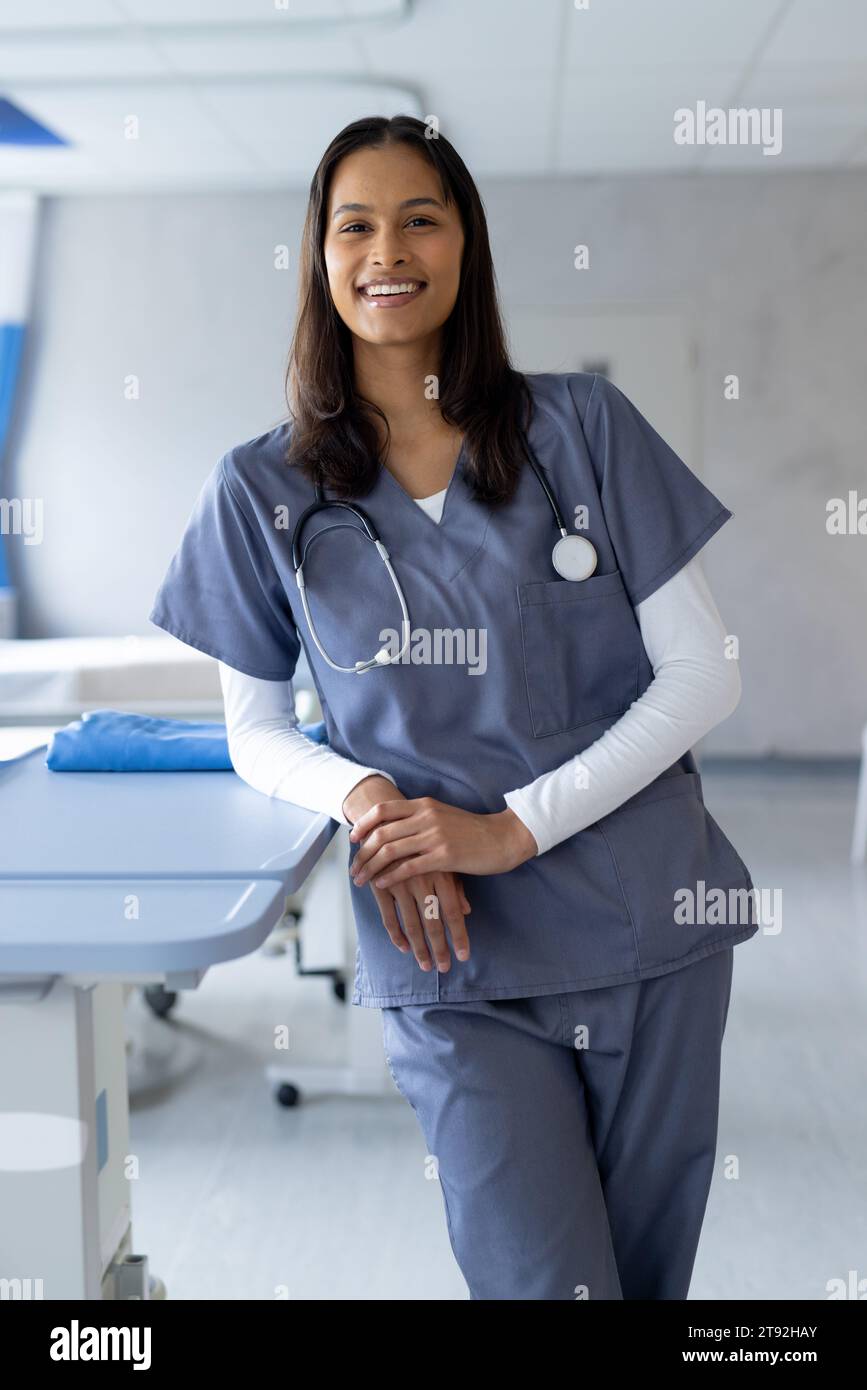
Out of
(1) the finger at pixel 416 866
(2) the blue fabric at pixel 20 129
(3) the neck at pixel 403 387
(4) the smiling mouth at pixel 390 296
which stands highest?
(2) the blue fabric at pixel 20 129

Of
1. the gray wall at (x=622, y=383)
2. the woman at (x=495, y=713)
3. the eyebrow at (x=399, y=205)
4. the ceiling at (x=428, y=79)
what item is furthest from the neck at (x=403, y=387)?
the gray wall at (x=622, y=383)

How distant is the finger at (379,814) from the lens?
109 cm

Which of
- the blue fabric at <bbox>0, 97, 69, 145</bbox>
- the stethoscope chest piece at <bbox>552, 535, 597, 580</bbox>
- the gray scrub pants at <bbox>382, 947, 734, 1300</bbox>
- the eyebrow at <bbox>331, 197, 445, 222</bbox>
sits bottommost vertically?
the gray scrub pants at <bbox>382, 947, 734, 1300</bbox>

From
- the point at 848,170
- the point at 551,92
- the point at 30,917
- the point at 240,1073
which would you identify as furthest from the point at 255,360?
the point at 30,917

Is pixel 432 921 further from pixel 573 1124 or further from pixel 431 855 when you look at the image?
pixel 573 1124

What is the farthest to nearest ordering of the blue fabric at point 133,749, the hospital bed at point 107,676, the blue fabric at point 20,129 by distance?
the blue fabric at point 20,129
the hospital bed at point 107,676
the blue fabric at point 133,749

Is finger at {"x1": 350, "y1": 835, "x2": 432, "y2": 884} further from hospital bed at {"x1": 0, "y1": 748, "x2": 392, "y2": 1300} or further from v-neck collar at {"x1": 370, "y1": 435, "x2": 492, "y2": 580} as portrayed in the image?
v-neck collar at {"x1": 370, "y1": 435, "x2": 492, "y2": 580}

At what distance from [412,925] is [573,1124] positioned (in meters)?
0.23

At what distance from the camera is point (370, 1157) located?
2.15 metres

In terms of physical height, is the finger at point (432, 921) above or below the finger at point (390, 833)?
below

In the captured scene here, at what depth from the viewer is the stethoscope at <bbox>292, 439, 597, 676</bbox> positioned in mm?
1162

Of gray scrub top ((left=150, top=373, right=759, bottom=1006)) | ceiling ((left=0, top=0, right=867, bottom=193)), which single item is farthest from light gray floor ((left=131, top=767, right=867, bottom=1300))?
ceiling ((left=0, top=0, right=867, bottom=193))

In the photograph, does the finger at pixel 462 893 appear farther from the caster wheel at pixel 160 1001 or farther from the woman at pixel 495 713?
the caster wheel at pixel 160 1001
